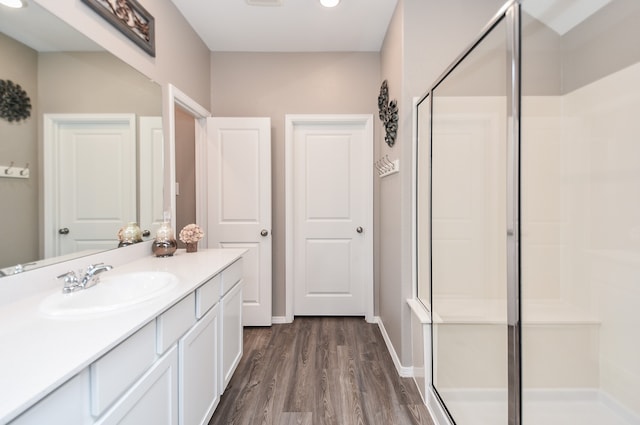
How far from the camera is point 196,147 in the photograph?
9.23 feet

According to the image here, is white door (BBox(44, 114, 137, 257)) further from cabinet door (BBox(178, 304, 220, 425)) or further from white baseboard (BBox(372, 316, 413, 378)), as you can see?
white baseboard (BBox(372, 316, 413, 378))

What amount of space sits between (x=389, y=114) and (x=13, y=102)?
214 centimetres

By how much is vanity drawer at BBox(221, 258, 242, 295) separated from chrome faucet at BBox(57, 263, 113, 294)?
0.62 meters

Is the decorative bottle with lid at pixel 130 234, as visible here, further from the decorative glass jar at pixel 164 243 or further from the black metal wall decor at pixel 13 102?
the black metal wall decor at pixel 13 102

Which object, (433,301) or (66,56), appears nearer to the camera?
(66,56)

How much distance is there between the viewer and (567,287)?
1.45 meters

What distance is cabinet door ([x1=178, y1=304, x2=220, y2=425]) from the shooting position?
1249 millimetres

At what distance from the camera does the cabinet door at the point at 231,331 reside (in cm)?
174

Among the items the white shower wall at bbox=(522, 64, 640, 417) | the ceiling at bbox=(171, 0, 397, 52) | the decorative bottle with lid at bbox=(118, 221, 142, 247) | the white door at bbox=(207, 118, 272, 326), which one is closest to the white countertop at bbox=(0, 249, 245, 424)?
the decorative bottle with lid at bbox=(118, 221, 142, 247)

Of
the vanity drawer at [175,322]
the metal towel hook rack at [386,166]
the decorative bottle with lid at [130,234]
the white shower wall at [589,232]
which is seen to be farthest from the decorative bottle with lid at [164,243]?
the white shower wall at [589,232]

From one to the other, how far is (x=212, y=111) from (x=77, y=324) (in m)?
2.48

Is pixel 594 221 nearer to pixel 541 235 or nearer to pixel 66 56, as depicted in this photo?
pixel 541 235

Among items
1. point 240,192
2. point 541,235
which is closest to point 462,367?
point 541,235

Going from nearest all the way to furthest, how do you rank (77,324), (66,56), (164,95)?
(77,324)
(66,56)
(164,95)
